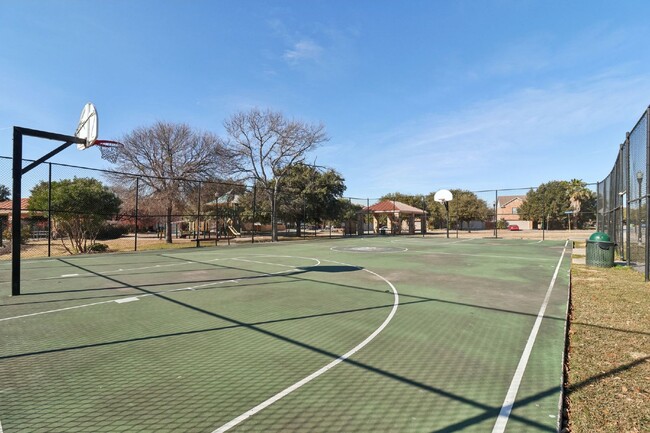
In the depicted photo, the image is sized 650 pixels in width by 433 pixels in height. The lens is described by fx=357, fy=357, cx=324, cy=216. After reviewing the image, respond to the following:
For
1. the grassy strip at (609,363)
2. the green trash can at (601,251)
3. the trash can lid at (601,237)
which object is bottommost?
the grassy strip at (609,363)

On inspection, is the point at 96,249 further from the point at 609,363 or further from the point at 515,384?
the point at 609,363

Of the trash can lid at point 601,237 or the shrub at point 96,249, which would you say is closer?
the trash can lid at point 601,237

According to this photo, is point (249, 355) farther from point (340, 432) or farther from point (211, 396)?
point (340, 432)

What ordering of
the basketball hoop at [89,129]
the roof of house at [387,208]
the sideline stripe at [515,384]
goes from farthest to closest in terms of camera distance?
the roof of house at [387,208], the basketball hoop at [89,129], the sideline stripe at [515,384]

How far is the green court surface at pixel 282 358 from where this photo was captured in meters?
3.04

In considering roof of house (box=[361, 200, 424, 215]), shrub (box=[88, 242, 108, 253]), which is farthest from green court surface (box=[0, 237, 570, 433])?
roof of house (box=[361, 200, 424, 215])

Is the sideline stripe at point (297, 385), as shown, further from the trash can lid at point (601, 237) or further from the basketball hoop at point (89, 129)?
the trash can lid at point (601, 237)

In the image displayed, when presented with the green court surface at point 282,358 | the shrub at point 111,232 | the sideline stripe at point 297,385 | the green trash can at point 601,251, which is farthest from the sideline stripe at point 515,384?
the shrub at point 111,232

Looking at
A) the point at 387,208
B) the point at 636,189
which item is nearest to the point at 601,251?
the point at 636,189

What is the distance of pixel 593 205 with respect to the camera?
234 ft

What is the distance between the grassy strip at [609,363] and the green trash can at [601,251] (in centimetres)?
478

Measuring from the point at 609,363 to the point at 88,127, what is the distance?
11.4m

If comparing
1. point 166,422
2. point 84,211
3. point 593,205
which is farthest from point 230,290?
point 593,205

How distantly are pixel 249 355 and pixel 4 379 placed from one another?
2.53 metres
